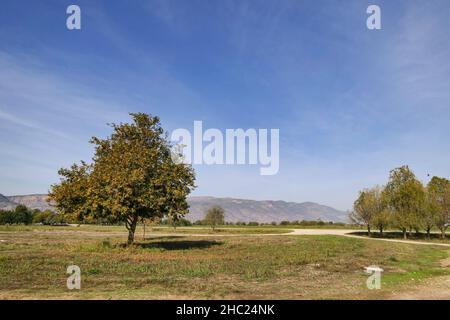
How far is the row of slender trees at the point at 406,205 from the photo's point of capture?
2432 inches

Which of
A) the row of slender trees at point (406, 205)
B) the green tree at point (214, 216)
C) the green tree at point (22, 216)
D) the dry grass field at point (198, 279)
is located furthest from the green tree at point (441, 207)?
the green tree at point (22, 216)

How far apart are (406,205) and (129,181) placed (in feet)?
176

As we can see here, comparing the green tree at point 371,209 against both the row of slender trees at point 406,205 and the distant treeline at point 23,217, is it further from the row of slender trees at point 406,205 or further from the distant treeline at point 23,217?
the distant treeline at point 23,217

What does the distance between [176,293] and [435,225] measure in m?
61.1

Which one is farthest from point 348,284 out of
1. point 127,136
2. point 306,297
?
point 127,136

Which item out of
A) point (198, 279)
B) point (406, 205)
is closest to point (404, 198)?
point (406, 205)

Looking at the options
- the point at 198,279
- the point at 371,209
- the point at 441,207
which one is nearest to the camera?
the point at 198,279

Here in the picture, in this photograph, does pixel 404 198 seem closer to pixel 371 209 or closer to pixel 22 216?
pixel 371 209

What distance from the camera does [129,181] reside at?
33.4 meters

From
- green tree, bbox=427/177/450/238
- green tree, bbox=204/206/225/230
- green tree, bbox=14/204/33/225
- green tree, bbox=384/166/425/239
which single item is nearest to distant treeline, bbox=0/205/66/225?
green tree, bbox=14/204/33/225

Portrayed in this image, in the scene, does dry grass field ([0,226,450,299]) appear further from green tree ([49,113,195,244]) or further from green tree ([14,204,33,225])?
green tree ([14,204,33,225])

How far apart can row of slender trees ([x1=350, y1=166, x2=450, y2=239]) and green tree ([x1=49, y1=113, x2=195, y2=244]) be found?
4573 centimetres

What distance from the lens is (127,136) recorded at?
126 ft
